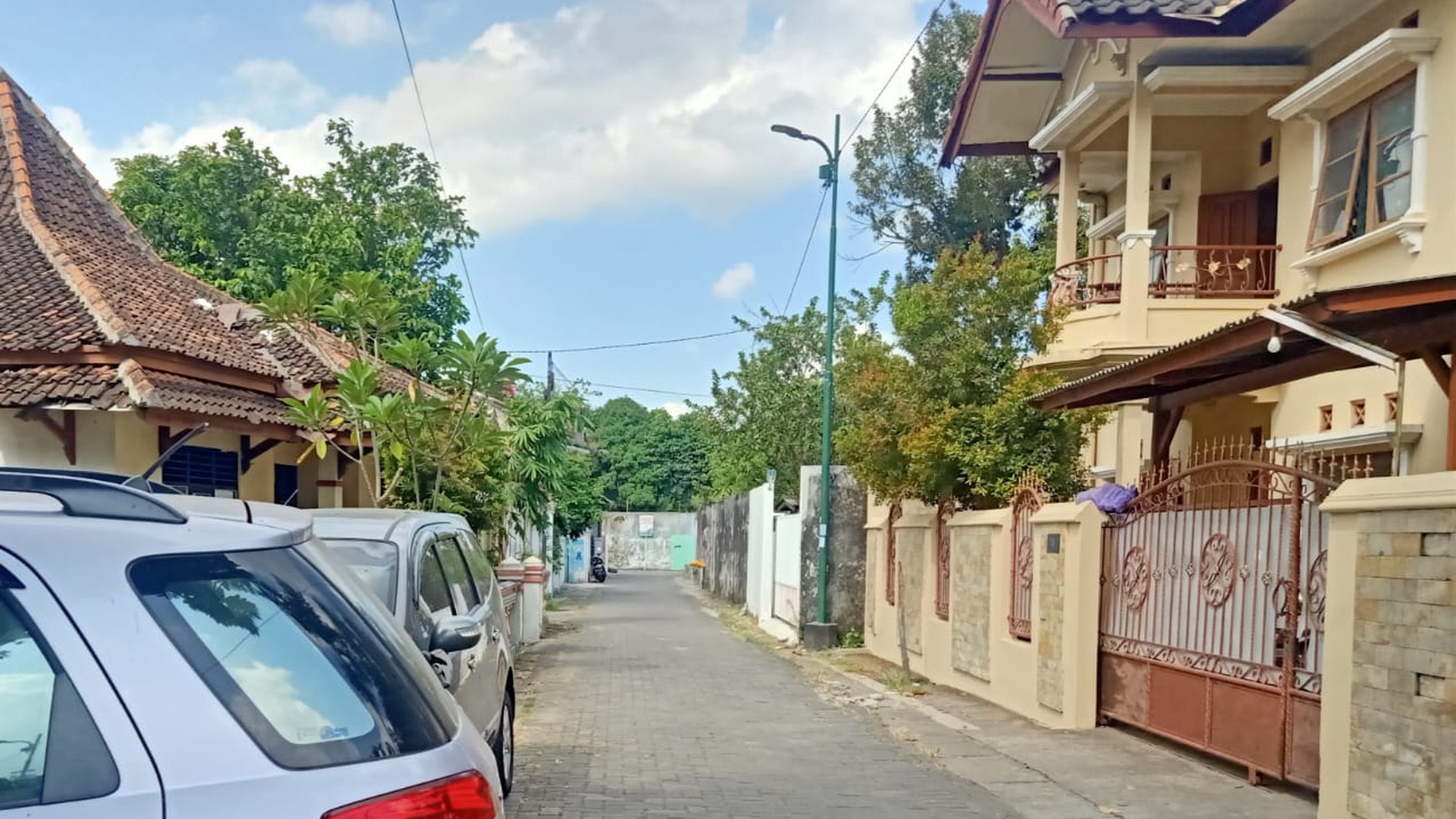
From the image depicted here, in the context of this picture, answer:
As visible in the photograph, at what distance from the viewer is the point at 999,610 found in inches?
461

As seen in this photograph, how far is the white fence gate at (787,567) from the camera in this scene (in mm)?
19252

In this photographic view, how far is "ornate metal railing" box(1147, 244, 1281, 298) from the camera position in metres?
12.8

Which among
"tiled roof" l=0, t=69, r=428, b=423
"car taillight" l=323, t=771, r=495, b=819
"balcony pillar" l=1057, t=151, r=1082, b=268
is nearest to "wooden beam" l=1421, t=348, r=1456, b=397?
"car taillight" l=323, t=771, r=495, b=819

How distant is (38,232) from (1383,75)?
1382 cm

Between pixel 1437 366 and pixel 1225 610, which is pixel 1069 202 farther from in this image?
pixel 1225 610

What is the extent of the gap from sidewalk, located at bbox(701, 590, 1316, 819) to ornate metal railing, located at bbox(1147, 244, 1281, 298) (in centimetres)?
516

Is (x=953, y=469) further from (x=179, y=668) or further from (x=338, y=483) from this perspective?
(x=179, y=668)

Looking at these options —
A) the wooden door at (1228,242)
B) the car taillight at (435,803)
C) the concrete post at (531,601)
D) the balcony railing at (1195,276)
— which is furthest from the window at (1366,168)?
the concrete post at (531,601)

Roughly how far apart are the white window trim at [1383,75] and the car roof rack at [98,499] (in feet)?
33.5

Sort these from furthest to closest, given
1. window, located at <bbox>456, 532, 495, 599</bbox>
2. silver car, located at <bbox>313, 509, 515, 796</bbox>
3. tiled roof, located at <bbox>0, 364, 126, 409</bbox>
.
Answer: tiled roof, located at <bbox>0, 364, 126, 409</bbox> < window, located at <bbox>456, 532, 495, 599</bbox> < silver car, located at <bbox>313, 509, 515, 796</bbox>

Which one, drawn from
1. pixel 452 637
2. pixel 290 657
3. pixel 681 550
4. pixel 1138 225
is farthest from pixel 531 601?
pixel 681 550

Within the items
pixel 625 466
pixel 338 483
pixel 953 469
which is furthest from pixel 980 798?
pixel 625 466

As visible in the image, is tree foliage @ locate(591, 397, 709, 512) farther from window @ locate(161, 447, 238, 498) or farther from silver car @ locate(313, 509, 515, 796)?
silver car @ locate(313, 509, 515, 796)

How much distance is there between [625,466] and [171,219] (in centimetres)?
4143
